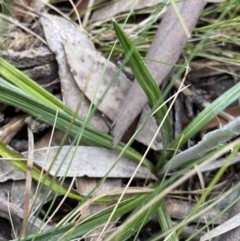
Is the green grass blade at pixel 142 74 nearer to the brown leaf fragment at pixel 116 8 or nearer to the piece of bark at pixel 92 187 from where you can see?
the piece of bark at pixel 92 187

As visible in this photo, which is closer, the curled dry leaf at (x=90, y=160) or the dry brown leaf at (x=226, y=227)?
the dry brown leaf at (x=226, y=227)

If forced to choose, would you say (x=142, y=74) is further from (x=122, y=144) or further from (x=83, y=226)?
(x=83, y=226)

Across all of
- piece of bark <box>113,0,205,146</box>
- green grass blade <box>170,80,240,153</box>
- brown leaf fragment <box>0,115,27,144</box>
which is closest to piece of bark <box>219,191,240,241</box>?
green grass blade <box>170,80,240,153</box>

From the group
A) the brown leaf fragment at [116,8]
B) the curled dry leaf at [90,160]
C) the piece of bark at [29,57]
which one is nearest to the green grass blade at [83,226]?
the curled dry leaf at [90,160]

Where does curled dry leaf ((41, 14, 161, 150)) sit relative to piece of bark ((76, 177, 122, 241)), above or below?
above

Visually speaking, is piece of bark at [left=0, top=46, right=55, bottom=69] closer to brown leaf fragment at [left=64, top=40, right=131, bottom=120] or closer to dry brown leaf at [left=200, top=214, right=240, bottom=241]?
brown leaf fragment at [left=64, top=40, right=131, bottom=120]

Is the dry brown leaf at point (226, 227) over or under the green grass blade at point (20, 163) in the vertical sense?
under

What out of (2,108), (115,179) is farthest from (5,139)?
(115,179)

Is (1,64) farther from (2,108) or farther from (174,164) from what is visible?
(174,164)
